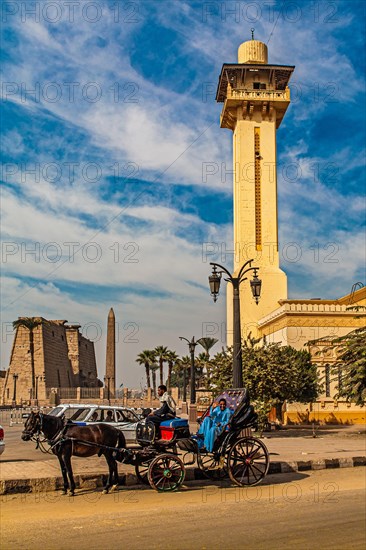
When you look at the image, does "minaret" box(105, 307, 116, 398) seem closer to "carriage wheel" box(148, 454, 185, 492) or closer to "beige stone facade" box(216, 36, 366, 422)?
"beige stone facade" box(216, 36, 366, 422)

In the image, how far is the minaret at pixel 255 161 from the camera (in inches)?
1702

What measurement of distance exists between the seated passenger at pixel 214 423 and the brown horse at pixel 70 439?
1.51m

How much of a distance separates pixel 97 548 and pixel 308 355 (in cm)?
2667

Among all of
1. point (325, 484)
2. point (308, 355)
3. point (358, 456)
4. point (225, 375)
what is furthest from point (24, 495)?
point (308, 355)

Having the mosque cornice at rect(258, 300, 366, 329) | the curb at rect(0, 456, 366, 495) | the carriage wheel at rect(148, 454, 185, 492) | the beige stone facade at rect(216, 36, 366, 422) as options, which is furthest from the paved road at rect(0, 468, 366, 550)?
the beige stone facade at rect(216, 36, 366, 422)

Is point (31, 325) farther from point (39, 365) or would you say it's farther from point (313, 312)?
point (313, 312)

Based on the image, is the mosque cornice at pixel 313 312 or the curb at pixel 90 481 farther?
the mosque cornice at pixel 313 312

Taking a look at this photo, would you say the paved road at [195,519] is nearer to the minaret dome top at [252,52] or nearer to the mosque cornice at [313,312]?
the mosque cornice at [313,312]

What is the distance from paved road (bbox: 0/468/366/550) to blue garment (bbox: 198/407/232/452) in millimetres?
912

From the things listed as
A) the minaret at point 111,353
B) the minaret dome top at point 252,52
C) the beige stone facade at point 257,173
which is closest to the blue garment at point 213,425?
the beige stone facade at point 257,173

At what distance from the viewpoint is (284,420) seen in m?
33.4

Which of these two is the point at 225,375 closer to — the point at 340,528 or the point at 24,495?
the point at 24,495

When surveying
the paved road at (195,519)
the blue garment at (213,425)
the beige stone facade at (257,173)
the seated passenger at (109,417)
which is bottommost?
the paved road at (195,519)

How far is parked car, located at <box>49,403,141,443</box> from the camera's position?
58.1ft
